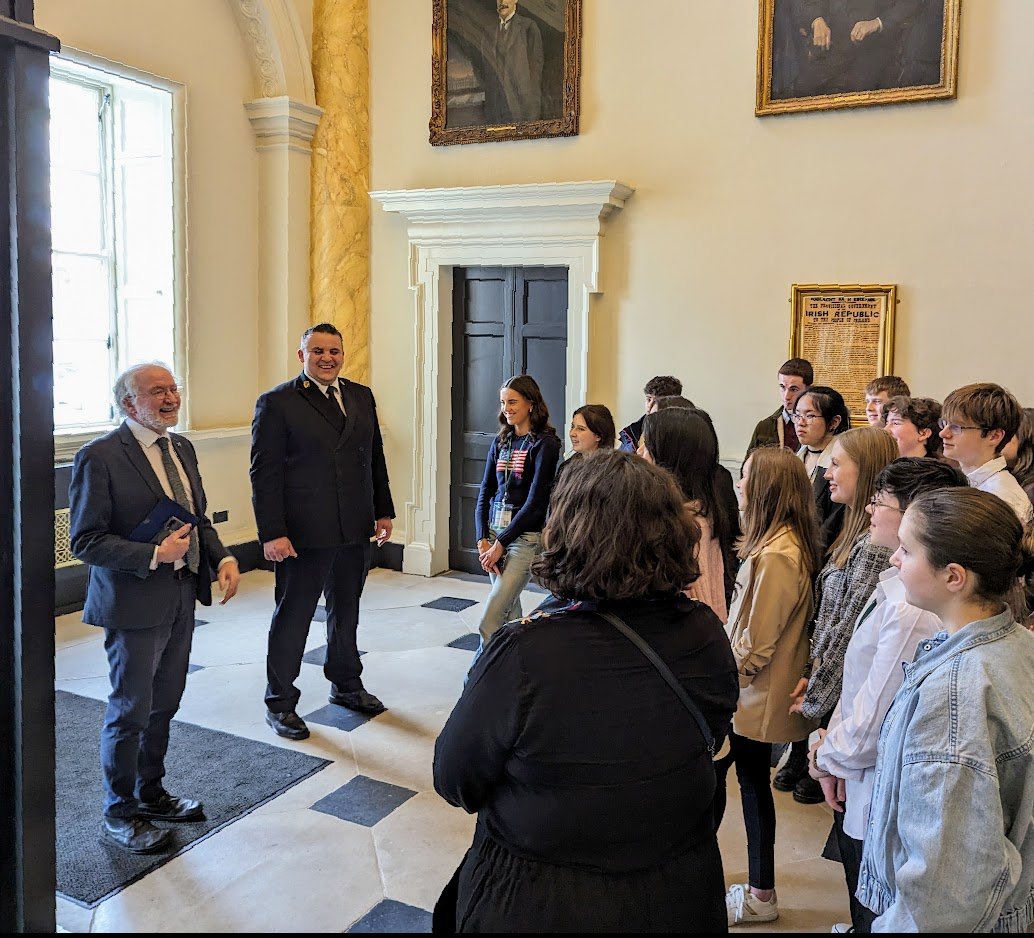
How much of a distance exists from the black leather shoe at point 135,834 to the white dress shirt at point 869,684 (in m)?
2.28

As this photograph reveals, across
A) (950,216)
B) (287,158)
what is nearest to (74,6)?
(287,158)

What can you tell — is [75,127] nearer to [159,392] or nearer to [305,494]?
[305,494]

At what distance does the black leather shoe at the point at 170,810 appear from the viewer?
11.7 feet

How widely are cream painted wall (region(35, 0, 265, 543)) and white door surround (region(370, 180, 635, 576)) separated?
1.09 meters

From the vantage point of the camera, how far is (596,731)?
1604 millimetres

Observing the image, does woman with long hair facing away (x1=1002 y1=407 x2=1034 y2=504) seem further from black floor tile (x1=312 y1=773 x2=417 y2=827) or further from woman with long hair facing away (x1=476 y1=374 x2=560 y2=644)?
black floor tile (x1=312 y1=773 x2=417 y2=827)

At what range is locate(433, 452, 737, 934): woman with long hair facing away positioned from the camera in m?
1.60

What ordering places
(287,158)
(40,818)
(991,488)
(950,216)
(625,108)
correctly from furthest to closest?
(287,158) < (625,108) < (950,216) < (991,488) < (40,818)

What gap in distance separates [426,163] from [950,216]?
3812 millimetres

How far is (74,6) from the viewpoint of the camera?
19.6ft

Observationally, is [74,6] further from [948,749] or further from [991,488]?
[948,749]

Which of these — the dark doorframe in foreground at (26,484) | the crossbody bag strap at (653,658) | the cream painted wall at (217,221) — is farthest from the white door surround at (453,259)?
the crossbody bag strap at (653,658)

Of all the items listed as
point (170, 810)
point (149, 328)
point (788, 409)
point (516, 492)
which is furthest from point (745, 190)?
point (170, 810)

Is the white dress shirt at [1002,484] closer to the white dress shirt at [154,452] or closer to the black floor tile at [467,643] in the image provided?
the white dress shirt at [154,452]
